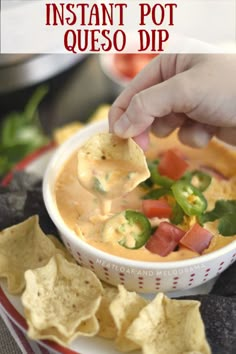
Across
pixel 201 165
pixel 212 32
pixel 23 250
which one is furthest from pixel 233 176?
pixel 212 32

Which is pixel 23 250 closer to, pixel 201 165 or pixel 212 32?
pixel 201 165

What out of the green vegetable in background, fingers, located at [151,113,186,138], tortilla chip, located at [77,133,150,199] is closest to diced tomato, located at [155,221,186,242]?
tortilla chip, located at [77,133,150,199]

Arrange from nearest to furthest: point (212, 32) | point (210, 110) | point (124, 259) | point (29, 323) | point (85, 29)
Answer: point (29, 323)
point (124, 259)
point (210, 110)
point (85, 29)
point (212, 32)

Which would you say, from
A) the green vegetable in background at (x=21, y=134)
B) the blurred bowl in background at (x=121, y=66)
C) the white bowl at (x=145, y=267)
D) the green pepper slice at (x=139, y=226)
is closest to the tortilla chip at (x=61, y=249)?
the white bowl at (x=145, y=267)

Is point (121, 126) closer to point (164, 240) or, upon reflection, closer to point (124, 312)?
point (164, 240)

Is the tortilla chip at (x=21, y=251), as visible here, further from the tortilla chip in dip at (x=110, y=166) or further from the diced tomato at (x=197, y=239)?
the diced tomato at (x=197, y=239)

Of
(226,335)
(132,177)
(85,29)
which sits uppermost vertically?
(85,29)

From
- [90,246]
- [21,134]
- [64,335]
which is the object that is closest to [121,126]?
[90,246]

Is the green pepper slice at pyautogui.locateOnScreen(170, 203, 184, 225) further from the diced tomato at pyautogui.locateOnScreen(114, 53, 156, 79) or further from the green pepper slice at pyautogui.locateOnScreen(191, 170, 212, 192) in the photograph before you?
the diced tomato at pyautogui.locateOnScreen(114, 53, 156, 79)
